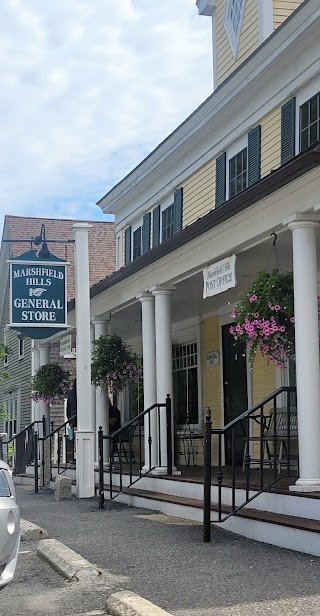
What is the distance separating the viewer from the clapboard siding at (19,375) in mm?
27234

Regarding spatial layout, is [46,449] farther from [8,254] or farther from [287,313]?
[8,254]

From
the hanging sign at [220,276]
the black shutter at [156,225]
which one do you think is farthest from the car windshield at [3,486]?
the black shutter at [156,225]

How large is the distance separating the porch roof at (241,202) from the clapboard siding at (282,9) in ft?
14.0

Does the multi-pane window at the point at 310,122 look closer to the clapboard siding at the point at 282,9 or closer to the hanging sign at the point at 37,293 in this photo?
the clapboard siding at the point at 282,9

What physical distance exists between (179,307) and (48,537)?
663 centimetres

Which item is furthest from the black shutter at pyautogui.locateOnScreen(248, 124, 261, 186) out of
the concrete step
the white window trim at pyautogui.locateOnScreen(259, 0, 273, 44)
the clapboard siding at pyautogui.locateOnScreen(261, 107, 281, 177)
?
the concrete step

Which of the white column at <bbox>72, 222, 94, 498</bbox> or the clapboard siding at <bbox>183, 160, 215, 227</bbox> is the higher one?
the clapboard siding at <bbox>183, 160, 215, 227</bbox>

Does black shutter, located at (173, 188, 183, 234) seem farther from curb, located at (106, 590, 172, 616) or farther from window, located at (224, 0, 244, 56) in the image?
curb, located at (106, 590, 172, 616)

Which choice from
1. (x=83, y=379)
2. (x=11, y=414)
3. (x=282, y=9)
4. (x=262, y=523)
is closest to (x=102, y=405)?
(x=83, y=379)

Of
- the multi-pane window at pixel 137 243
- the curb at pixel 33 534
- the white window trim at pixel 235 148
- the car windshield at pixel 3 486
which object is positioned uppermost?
the white window trim at pixel 235 148

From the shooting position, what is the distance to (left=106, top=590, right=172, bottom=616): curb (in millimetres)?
5148

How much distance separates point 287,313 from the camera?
8.82 m

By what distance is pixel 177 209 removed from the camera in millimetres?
15727

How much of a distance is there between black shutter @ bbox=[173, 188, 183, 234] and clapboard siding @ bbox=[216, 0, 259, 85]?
2132mm
